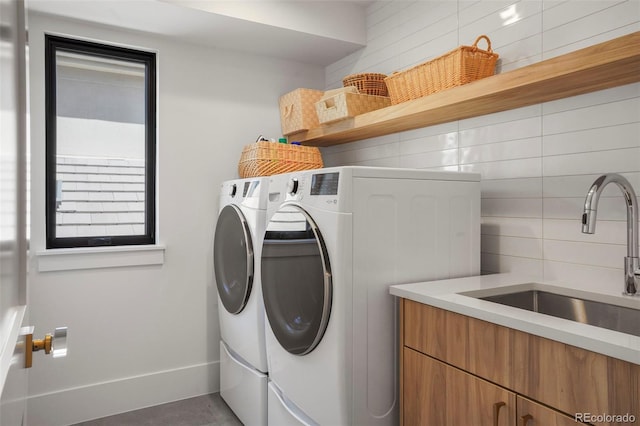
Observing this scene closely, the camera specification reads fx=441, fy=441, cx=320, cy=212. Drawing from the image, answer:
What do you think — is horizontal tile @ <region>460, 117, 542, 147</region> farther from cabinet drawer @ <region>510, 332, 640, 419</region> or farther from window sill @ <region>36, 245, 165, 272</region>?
window sill @ <region>36, 245, 165, 272</region>

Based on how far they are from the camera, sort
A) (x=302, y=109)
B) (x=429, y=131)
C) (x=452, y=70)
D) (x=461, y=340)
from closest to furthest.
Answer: (x=461, y=340)
(x=452, y=70)
(x=429, y=131)
(x=302, y=109)

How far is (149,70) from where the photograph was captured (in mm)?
2680

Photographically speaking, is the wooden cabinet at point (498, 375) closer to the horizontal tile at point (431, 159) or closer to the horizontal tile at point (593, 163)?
the horizontal tile at point (593, 163)

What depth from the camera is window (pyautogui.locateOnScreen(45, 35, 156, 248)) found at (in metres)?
2.42

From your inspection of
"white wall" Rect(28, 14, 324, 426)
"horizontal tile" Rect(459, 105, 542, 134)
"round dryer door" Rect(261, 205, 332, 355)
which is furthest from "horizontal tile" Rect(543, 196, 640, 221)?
"white wall" Rect(28, 14, 324, 426)

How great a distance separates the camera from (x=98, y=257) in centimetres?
245

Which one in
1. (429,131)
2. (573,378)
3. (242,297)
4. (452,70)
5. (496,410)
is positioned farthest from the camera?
(429,131)

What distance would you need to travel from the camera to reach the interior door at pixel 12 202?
595 millimetres

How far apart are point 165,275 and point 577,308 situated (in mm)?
2134

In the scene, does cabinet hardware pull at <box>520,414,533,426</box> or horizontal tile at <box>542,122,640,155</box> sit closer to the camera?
cabinet hardware pull at <box>520,414,533,426</box>

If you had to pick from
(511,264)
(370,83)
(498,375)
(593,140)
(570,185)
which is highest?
(370,83)

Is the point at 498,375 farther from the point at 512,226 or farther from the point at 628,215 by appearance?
the point at 512,226

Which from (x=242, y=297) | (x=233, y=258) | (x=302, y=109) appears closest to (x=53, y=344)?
(x=242, y=297)

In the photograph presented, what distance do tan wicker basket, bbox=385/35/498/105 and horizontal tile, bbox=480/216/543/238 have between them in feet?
2.06
